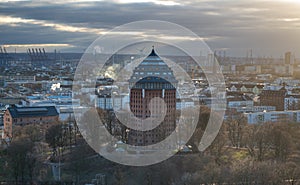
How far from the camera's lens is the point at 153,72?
18344 millimetres

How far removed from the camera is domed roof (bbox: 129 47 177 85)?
18.3 meters

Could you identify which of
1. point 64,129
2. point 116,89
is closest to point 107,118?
point 64,129

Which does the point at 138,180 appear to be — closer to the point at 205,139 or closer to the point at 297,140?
the point at 205,139

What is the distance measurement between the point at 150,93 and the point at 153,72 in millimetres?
789

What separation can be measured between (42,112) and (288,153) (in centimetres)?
1304

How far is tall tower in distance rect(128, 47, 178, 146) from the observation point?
18.3 metres

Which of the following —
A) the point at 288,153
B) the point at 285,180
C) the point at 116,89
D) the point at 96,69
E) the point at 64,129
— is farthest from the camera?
the point at 96,69

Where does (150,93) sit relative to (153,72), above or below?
below

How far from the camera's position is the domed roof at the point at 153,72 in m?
18.3

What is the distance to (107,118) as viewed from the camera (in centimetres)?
2209

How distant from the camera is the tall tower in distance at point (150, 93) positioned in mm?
18344

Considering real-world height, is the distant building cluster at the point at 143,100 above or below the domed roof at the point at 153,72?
below

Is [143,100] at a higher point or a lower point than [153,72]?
lower

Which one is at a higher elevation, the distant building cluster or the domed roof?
the domed roof
